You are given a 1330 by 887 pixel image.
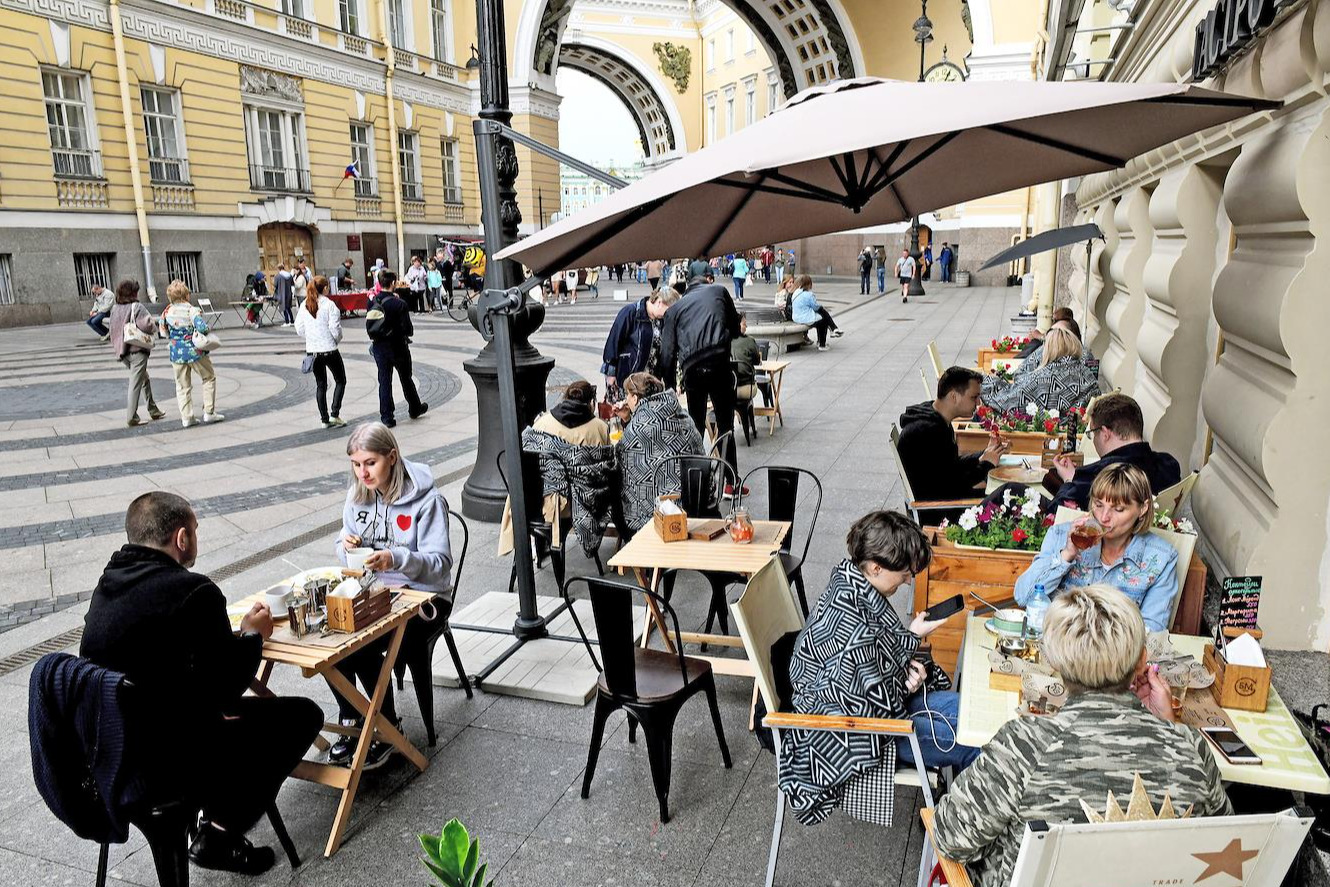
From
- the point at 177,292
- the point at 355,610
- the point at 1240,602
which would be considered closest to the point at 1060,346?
the point at 1240,602

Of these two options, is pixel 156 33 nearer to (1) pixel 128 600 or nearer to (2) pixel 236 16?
(2) pixel 236 16

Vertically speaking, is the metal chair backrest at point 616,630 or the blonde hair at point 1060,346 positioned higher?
the blonde hair at point 1060,346

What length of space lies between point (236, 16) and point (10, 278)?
32.6 feet

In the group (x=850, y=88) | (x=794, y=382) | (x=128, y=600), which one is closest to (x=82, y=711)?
(x=128, y=600)

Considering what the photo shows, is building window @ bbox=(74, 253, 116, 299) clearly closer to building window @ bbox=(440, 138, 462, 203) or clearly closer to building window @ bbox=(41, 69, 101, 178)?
building window @ bbox=(41, 69, 101, 178)

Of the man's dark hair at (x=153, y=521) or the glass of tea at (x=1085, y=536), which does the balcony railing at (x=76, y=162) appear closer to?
the man's dark hair at (x=153, y=521)

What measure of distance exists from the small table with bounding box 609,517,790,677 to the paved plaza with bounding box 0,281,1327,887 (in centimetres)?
24

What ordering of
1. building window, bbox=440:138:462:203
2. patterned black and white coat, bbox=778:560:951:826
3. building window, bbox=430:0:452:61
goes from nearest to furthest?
1. patterned black and white coat, bbox=778:560:951:826
2. building window, bbox=430:0:452:61
3. building window, bbox=440:138:462:203

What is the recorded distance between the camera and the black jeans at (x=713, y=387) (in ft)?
26.1

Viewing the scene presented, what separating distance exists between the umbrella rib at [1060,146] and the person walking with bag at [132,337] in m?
9.51

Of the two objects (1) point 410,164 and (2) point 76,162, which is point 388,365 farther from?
(1) point 410,164

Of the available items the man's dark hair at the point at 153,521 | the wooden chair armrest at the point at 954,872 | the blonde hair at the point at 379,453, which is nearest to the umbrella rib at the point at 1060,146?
the wooden chair armrest at the point at 954,872

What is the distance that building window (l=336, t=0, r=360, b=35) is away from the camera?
28578 millimetres

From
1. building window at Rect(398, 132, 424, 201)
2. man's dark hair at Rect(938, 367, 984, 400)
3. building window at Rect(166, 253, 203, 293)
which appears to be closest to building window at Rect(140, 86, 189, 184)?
building window at Rect(166, 253, 203, 293)
